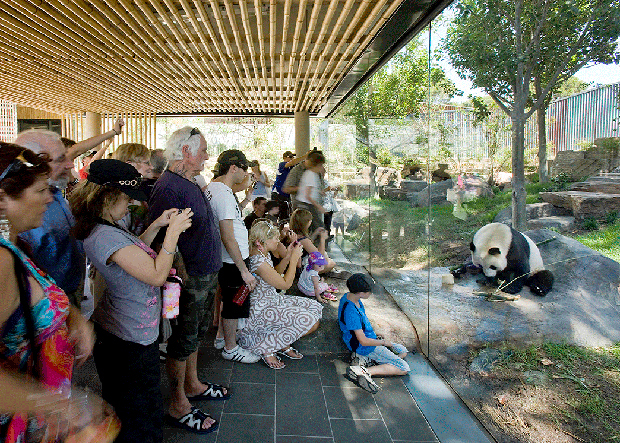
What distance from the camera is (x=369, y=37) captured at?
14.4 feet

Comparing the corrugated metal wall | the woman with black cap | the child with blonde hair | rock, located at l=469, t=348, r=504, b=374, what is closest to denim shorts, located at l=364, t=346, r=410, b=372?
rock, located at l=469, t=348, r=504, b=374

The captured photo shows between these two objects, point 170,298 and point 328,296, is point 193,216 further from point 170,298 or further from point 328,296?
point 328,296

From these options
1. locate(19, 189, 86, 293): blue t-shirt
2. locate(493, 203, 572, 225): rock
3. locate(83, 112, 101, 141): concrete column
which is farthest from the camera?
locate(83, 112, 101, 141): concrete column

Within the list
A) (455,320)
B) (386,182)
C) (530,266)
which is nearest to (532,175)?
(530,266)

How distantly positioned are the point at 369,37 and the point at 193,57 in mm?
2068

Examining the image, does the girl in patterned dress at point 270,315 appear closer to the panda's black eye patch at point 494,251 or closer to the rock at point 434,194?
the rock at point 434,194

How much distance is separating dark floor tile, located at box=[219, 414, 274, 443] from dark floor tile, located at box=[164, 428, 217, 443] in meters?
0.05

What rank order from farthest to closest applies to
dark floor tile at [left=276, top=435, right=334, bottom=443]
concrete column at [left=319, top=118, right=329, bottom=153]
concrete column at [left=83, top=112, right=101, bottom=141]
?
1. concrete column at [left=83, top=112, right=101, bottom=141]
2. concrete column at [left=319, top=118, right=329, bottom=153]
3. dark floor tile at [left=276, top=435, right=334, bottom=443]

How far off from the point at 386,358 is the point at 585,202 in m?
→ 1.89

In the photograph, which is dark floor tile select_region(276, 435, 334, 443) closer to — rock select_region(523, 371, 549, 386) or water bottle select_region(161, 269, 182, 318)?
water bottle select_region(161, 269, 182, 318)

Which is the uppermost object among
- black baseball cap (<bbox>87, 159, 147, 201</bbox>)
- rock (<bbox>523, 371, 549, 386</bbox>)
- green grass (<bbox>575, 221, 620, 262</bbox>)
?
black baseball cap (<bbox>87, 159, 147, 201</bbox>)

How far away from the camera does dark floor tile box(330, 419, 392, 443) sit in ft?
8.48

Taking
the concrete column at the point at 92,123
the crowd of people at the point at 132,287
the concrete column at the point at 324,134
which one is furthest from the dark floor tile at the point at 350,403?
the concrete column at the point at 92,123

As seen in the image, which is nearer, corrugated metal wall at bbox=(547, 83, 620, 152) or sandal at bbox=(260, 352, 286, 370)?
corrugated metal wall at bbox=(547, 83, 620, 152)
